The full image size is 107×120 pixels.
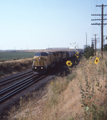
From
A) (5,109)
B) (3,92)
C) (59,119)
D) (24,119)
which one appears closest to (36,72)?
Answer: (3,92)

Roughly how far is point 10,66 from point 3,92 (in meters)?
13.9

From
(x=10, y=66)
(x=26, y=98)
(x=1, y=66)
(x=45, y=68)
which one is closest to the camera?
(x=26, y=98)

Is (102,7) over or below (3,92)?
over

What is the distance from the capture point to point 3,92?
38.9ft

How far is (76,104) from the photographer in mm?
5746

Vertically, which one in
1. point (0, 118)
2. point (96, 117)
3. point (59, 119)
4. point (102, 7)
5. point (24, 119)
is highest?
point (102, 7)

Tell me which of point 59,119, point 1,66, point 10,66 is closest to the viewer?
point 59,119

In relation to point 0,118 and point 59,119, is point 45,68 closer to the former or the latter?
point 0,118

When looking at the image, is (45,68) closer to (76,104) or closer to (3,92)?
(3,92)

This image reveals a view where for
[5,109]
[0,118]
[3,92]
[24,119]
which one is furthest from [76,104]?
[3,92]

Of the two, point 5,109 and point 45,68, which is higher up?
point 45,68

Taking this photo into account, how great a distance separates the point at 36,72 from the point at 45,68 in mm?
1262

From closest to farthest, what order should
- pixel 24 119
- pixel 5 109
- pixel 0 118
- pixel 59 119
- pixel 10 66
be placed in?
pixel 59 119
pixel 24 119
pixel 0 118
pixel 5 109
pixel 10 66

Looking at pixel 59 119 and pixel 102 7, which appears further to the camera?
pixel 102 7
